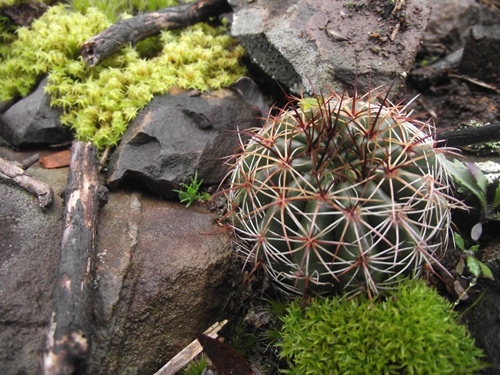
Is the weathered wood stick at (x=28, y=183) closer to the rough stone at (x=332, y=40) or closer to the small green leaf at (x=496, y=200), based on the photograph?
the rough stone at (x=332, y=40)

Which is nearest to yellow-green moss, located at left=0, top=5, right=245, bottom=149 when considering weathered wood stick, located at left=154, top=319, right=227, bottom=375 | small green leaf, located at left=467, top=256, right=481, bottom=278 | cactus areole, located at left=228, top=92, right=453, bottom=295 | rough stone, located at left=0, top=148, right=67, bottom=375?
rough stone, located at left=0, top=148, right=67, bottom=375

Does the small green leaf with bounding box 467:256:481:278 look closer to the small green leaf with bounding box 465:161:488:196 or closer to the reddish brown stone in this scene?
the small green leaf with bounding box 465:161:488:196

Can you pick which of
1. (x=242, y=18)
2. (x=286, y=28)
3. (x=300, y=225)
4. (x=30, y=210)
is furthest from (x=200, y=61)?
(x=300, y=225)

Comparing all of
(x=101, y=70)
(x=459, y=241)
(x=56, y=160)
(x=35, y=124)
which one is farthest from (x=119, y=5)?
(x=459, y=241)

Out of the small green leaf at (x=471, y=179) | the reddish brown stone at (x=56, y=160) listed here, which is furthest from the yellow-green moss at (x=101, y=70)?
the small green leaf at (x=471, y=179)

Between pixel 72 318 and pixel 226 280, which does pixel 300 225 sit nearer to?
pixel 226 280
